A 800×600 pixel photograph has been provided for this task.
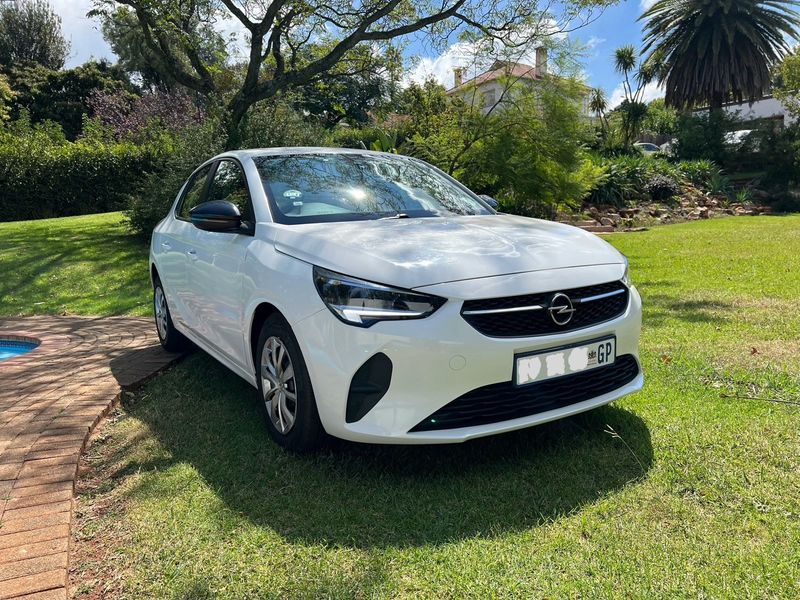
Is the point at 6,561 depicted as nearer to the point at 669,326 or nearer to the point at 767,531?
the point at 767,531

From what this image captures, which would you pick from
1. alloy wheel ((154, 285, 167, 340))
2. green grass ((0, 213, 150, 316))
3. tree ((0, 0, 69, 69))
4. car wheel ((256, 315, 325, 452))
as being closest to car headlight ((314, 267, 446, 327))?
car wheel ((256, 315, 325, 452))

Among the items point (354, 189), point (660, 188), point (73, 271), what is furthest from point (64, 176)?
point (660, 188)

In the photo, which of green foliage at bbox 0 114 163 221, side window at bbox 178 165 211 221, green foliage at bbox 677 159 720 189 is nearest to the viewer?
side window at bbox 178 165 211 221

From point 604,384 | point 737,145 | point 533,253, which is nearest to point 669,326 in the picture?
point 604,384

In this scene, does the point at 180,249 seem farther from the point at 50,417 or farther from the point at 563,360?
the point at 563,360

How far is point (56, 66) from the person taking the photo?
4294 cm

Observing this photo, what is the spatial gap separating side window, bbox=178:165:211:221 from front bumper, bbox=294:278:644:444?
2424mm

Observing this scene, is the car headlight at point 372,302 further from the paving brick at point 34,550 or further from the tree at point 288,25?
the tree at point 288,25

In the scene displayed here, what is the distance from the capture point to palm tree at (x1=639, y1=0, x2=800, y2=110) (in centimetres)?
2809

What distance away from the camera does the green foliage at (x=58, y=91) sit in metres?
35.8

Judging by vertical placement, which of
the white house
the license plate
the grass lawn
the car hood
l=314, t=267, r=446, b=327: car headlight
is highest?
the white house

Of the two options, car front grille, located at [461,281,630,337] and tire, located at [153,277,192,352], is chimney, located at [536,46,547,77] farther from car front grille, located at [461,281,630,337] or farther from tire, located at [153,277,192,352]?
car front grille, located at [461,281,630,337]

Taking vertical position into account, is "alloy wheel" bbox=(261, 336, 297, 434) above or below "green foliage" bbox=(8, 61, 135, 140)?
below

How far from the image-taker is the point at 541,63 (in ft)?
39.2
